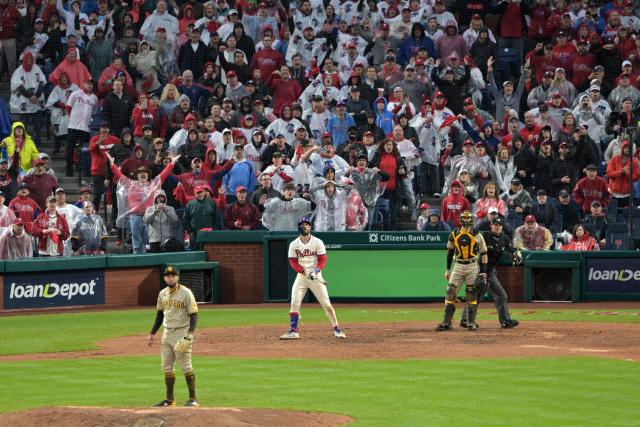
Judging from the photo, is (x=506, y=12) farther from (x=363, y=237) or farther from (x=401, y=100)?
(x=363, y=237)

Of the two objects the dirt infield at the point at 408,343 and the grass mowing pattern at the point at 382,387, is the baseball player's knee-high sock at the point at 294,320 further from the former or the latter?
the grass mowing pattern at the point at 382,387

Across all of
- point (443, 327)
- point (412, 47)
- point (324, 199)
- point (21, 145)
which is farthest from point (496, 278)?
point (21, 145)

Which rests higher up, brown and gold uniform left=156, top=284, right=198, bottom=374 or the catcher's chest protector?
the catcher's chest protector

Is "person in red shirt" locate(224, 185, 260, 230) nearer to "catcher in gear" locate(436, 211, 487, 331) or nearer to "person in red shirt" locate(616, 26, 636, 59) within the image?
"catcher in gear" locate(436, 211, 487, 331)

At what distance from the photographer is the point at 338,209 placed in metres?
26.1

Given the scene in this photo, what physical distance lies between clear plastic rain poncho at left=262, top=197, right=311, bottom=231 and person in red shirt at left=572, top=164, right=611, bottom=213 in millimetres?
5622

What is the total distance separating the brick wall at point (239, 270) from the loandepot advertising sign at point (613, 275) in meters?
6.74

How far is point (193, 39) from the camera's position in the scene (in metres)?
30.3

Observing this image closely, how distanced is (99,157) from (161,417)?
15.0 metres

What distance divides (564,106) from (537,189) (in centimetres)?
277

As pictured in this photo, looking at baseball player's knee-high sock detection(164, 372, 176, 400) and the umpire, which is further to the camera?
the umpire

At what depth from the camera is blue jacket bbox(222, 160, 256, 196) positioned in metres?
26.4

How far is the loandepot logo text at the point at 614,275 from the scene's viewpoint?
2569 centimetres

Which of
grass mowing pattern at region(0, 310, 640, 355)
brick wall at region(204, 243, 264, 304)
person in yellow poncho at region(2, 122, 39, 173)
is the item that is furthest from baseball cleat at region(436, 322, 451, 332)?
person in yellow poncho at region(2, 122, 39, 173)
